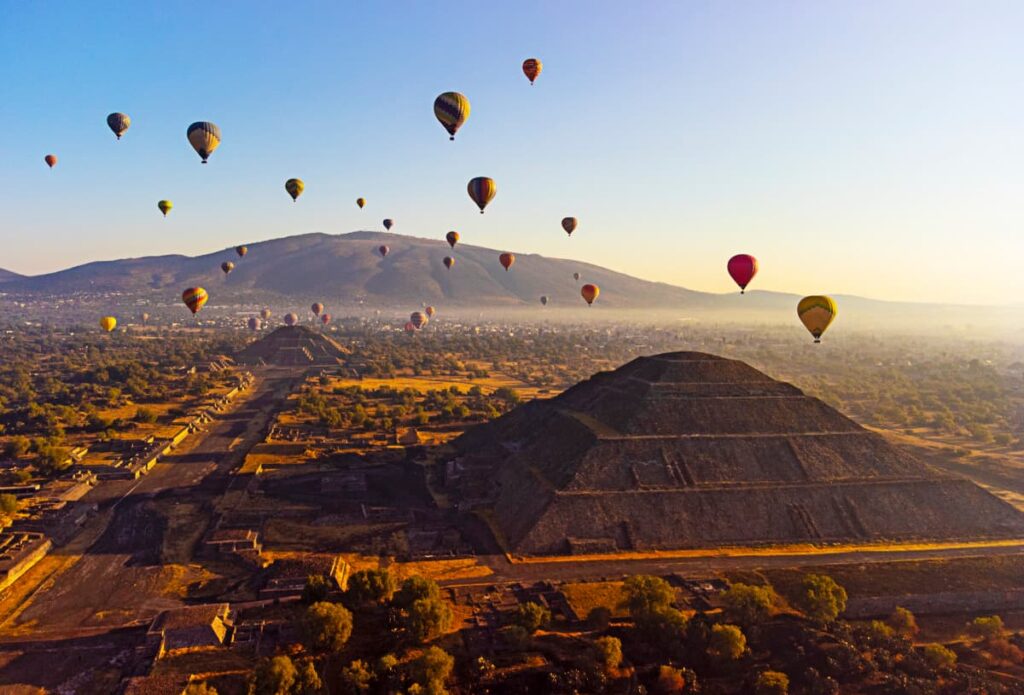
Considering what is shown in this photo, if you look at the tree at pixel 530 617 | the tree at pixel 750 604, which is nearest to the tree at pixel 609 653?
the tree at pixel 530 617

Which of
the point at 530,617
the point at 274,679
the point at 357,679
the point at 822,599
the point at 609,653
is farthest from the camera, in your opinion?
the point at 822,599

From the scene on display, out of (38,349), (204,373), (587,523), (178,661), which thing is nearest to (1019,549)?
(587,523)

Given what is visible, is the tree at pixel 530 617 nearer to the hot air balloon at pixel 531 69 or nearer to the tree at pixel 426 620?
the tree at pixel 426 620

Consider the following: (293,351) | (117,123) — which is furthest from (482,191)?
(293,351)

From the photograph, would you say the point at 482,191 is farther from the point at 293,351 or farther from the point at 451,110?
the point at 293,351

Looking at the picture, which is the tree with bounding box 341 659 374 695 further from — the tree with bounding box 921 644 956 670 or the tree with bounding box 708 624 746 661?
the tree with bounding box 921 644 956 670

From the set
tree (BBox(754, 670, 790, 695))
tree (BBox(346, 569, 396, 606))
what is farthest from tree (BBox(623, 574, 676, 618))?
tree (BBox(346, 569, 396, 606))

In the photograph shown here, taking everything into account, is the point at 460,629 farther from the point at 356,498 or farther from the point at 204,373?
the point at 204,373
